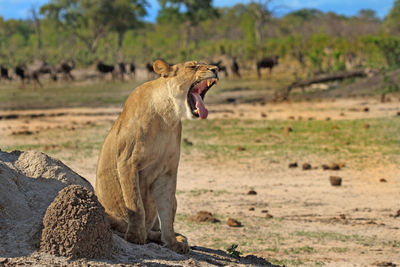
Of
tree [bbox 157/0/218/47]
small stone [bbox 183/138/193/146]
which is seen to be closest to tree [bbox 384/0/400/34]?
tree [bbox 157/0/218/47]

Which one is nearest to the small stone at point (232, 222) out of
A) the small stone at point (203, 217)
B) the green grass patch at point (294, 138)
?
the small stone at point (203, 217)

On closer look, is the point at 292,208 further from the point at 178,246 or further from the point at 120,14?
the point at 120,14

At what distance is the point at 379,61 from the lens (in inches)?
1487

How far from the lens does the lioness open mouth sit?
4980mm

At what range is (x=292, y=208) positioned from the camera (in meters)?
9.84

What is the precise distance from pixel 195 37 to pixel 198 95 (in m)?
76.5

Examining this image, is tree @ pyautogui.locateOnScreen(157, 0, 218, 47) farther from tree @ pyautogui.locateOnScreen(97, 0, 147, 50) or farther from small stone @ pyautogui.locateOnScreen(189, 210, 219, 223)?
small stone @ pyautogui.locateOnScreen(189, 210, 219, 223)

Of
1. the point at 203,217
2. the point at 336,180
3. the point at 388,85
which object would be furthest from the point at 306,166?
the point at 388,85

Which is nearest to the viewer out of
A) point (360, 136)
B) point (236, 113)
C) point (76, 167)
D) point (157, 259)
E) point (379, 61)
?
point (157, 259)

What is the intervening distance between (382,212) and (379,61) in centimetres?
2950

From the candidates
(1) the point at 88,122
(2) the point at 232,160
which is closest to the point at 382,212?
(2) the point at 232,160

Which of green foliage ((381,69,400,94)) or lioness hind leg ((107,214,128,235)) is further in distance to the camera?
green foliage ((381,69,400,94))

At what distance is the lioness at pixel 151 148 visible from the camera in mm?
5125

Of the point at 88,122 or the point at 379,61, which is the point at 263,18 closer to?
the point at 379,61
